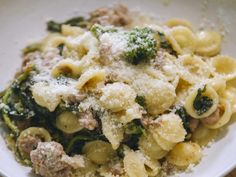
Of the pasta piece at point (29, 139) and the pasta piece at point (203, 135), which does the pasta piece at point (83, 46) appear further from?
the pasta piece at point (203, 135)

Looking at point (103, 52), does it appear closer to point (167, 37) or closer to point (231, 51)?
point (167, 37)

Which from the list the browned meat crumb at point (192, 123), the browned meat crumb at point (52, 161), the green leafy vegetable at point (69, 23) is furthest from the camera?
the green leafy vegetable at point (69, 23)

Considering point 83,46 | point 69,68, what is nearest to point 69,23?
point 83,46

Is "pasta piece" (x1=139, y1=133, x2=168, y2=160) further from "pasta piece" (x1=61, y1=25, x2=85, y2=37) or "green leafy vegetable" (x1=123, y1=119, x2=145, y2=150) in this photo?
"pasta piece" (x1=61, y1=25, x2=85, y2=37)

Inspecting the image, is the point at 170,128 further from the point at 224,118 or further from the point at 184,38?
the point at 184,38

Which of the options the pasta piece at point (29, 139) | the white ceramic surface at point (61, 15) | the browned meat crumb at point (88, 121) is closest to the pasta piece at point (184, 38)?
the white ceramic surface at point (61, 15)

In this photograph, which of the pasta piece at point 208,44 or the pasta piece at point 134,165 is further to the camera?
the pasta piece at point 208,44

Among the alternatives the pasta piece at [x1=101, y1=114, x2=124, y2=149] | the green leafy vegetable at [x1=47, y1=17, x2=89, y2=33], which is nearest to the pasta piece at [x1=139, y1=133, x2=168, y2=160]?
the pasta piece at [x1=101, y1=114, x2=124, y2=149]

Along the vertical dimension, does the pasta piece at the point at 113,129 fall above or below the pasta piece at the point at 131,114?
below
